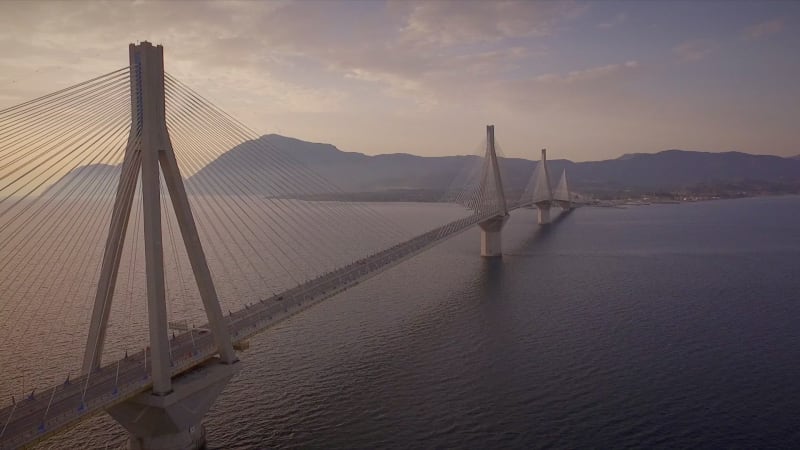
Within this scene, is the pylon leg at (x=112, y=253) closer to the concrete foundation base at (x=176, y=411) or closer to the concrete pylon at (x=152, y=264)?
the concrete pylon at (x=152, y=264)

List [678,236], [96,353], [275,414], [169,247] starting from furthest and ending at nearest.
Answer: [678,236] < [169,247] < [275,414] < [96,353]

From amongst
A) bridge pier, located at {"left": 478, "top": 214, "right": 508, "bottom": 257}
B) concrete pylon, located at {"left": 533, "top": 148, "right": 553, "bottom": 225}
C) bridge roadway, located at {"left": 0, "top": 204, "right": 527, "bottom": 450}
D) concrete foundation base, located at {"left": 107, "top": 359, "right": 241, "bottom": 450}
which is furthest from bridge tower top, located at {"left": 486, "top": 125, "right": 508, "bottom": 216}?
concrete foundation base, located at {"left": 107, "top": 359, "right": 241, "bottom": 450}

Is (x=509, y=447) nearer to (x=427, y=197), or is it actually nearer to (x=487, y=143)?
(x=487, y=143)

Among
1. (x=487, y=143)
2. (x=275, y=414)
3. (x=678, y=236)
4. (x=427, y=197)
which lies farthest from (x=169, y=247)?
(x=427, y=197)

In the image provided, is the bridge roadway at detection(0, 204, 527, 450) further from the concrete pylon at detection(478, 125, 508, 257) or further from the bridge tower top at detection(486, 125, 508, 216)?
the bridge tower top at detection(486, 125, 508, 216)

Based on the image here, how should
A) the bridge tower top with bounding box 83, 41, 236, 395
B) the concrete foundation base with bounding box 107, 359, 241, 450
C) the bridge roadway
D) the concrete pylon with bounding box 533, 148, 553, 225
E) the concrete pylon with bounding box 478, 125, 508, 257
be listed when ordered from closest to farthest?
the bridge roadway, the bridge tower top with bounding box 83, 41, 236, 395, the concrete foundation base with bounding box 107, 359, 241, 450, the concrete pylon with bounding box 478, 125, 508, 257, the concrete pylon with bounding box 533, 148, 553, 225

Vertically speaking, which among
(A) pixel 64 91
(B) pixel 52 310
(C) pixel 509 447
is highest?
(A) pixel 64 91

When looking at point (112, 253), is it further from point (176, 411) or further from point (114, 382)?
point (176, 411)
